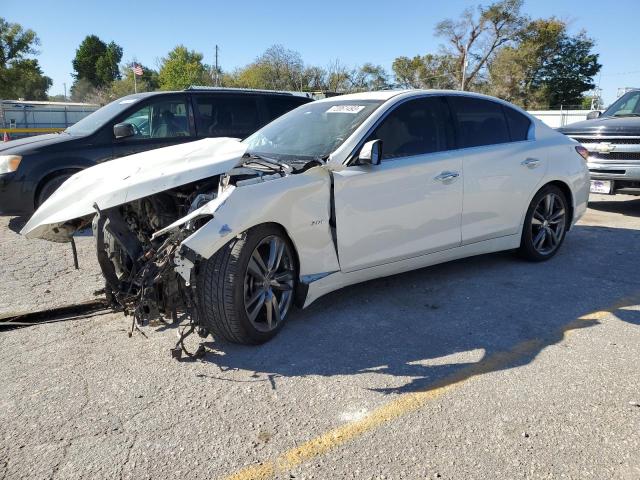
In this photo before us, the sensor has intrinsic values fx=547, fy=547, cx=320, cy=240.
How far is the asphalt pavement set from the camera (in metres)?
2.52

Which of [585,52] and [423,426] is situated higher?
[585,52]

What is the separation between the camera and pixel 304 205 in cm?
381

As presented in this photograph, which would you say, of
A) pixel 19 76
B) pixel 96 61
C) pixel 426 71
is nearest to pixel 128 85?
pixel 19 76

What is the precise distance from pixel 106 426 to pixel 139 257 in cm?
110

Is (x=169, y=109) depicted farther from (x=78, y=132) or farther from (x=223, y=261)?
(x=223, y=261)

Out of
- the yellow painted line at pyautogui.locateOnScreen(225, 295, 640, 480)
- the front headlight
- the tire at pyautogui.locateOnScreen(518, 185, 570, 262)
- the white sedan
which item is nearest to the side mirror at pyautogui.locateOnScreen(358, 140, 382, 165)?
the white sedan

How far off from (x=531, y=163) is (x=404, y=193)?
1758 mm

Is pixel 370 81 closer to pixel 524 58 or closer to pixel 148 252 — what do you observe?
pixel 524 58

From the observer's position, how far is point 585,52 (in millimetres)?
57406

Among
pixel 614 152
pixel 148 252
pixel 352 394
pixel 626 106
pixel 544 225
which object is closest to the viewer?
pixel 352 394

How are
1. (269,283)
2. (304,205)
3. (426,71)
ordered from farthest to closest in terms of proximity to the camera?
(426,71) → (304,205) → (269,283)

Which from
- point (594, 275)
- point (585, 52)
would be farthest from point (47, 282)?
point (585, 52)

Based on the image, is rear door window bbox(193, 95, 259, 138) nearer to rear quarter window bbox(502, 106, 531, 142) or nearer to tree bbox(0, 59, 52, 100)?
rear quarter window bbox(502, 106, 531, 142)

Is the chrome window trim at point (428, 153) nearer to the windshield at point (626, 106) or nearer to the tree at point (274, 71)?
the windshield at point (626, 106)
